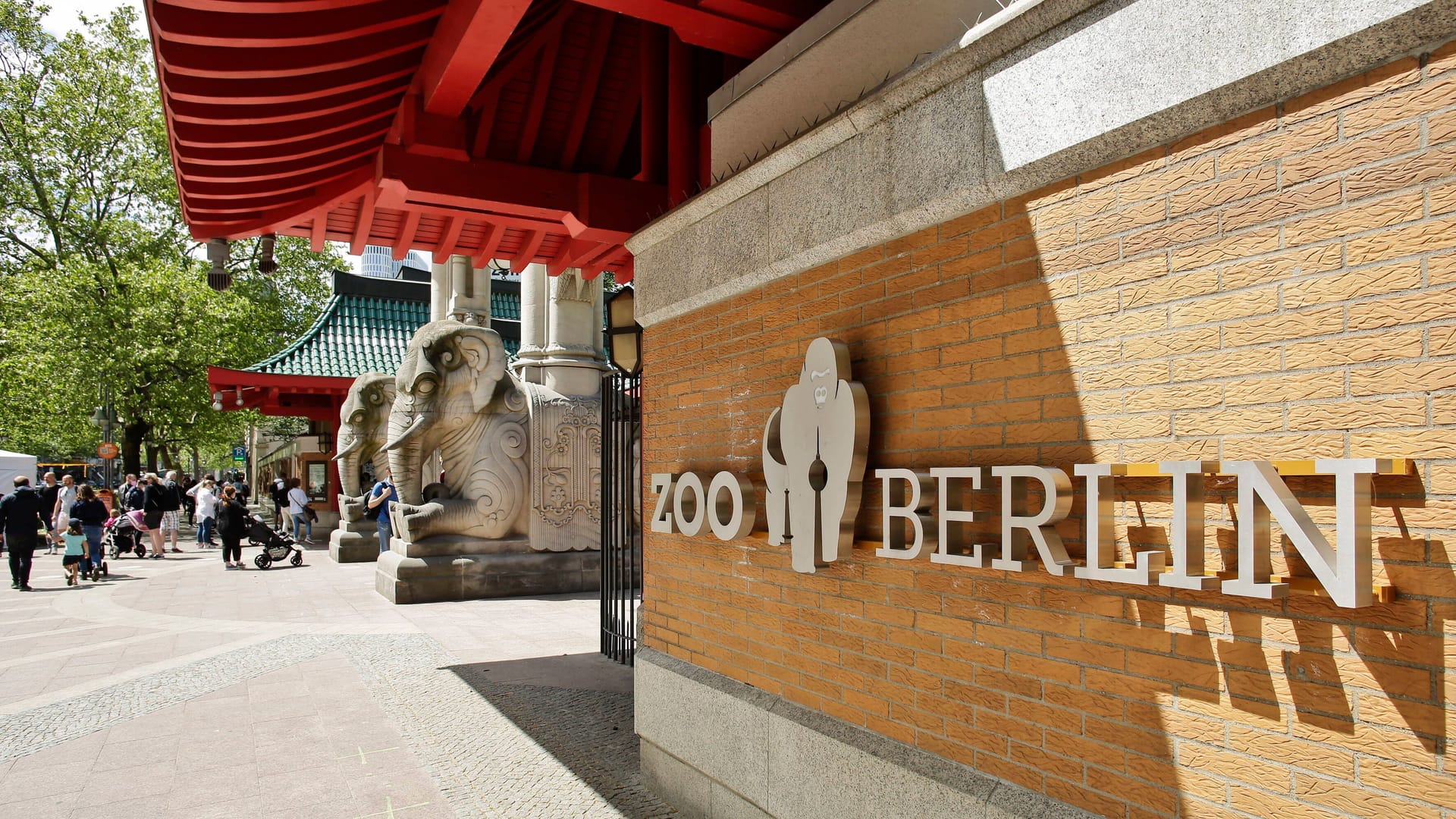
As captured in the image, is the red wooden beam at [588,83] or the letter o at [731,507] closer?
the letter o at [731,507]

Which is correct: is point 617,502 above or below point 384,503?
above

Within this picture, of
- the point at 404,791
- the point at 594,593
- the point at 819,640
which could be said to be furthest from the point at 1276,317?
the point at 594,593

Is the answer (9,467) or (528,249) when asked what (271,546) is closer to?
(528,249)

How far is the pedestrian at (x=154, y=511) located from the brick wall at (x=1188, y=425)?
20512 millimetres

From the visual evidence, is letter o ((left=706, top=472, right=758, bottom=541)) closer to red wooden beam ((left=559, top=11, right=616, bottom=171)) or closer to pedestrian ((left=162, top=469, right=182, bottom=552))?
red wooden beam ((left=559, top=11, right=616, bottom=171))

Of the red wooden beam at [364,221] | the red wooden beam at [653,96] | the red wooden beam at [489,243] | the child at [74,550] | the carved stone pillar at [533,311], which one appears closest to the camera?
the red wooden beam at [653,96]

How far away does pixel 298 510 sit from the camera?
2114cm

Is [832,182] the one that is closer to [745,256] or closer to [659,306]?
[745,256]

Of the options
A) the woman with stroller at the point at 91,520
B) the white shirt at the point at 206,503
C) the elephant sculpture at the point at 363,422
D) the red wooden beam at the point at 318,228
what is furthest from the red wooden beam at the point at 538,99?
the white shirt at the point at 206,503

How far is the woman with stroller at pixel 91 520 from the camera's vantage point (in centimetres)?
1498

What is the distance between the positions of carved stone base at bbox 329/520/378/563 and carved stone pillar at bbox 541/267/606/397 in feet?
21.8

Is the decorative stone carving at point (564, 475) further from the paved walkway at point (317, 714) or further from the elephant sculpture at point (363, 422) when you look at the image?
the elephant sculpture at point (363, 422)

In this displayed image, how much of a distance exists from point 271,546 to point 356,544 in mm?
1584

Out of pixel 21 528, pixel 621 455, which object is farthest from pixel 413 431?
pixel 21 528
